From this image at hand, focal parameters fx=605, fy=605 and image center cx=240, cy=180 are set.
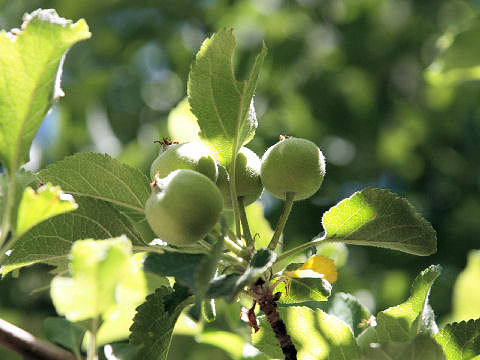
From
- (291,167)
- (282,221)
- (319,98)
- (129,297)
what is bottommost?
(319,98)

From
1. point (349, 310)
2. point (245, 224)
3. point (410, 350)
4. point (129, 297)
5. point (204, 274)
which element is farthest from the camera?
point (129, 297)

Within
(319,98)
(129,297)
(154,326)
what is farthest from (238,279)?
(319,98)

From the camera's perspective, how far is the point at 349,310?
165 centimetres

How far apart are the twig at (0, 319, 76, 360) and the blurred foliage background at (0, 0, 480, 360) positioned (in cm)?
252

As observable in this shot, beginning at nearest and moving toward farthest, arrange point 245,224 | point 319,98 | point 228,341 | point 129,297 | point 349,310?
point 245,224
point 349,310
point 129,297
point 228,341
point 319,98

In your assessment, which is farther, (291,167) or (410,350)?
(291,167)

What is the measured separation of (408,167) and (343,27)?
1.42m

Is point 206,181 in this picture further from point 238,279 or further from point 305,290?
point 305,290

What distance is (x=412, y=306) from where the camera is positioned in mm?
1279

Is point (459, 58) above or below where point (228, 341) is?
above

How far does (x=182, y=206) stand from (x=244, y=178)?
329mm

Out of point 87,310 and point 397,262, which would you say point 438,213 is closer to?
point 397,262

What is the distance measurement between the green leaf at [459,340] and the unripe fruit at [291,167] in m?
0.45

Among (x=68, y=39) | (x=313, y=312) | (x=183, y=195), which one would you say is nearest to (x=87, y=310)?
(x=183, y=195)
